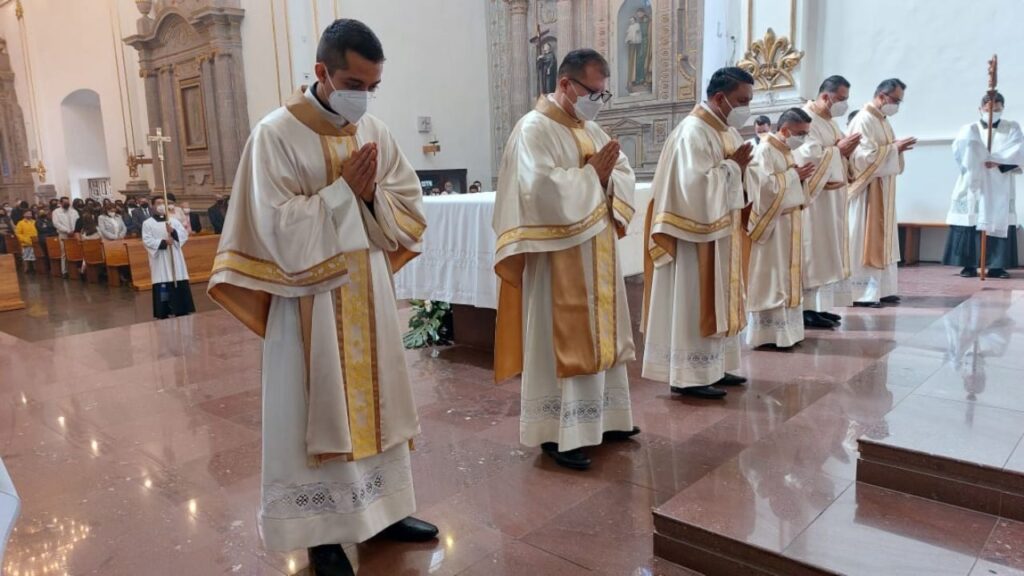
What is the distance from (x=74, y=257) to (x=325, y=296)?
524 inches

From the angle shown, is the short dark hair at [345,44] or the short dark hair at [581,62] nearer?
the short dark hair at [345,44]

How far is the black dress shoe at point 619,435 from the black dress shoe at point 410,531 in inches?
45.2

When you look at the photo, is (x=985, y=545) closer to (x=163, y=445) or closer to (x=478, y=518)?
(x=478, y=518)

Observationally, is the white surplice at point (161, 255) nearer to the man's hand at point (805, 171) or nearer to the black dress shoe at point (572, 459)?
the black dress shoe at point (572, 459)

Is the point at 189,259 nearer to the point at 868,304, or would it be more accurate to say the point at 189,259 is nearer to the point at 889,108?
the point at 868,304

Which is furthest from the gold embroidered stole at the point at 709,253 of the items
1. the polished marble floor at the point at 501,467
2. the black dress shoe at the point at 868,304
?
the black dress shoe at the point at 868,304

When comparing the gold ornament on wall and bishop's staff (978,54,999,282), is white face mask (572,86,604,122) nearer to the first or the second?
bishop's staff (978,54,999,282)

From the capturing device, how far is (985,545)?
2.29 metres

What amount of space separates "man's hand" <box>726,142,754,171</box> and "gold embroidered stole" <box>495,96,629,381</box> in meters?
0.94

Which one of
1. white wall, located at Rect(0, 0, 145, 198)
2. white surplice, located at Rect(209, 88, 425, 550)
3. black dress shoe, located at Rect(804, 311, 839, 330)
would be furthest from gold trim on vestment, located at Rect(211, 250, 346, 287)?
white wall, located at Rect(0, 0, 145, 198)

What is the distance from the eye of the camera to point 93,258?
12594mm

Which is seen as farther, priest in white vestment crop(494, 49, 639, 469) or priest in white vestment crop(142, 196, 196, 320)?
priest in white vestment crop(142, 196, 196, 320)

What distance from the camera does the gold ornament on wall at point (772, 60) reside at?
28.6 ft

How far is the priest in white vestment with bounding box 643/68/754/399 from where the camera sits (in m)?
3.78
